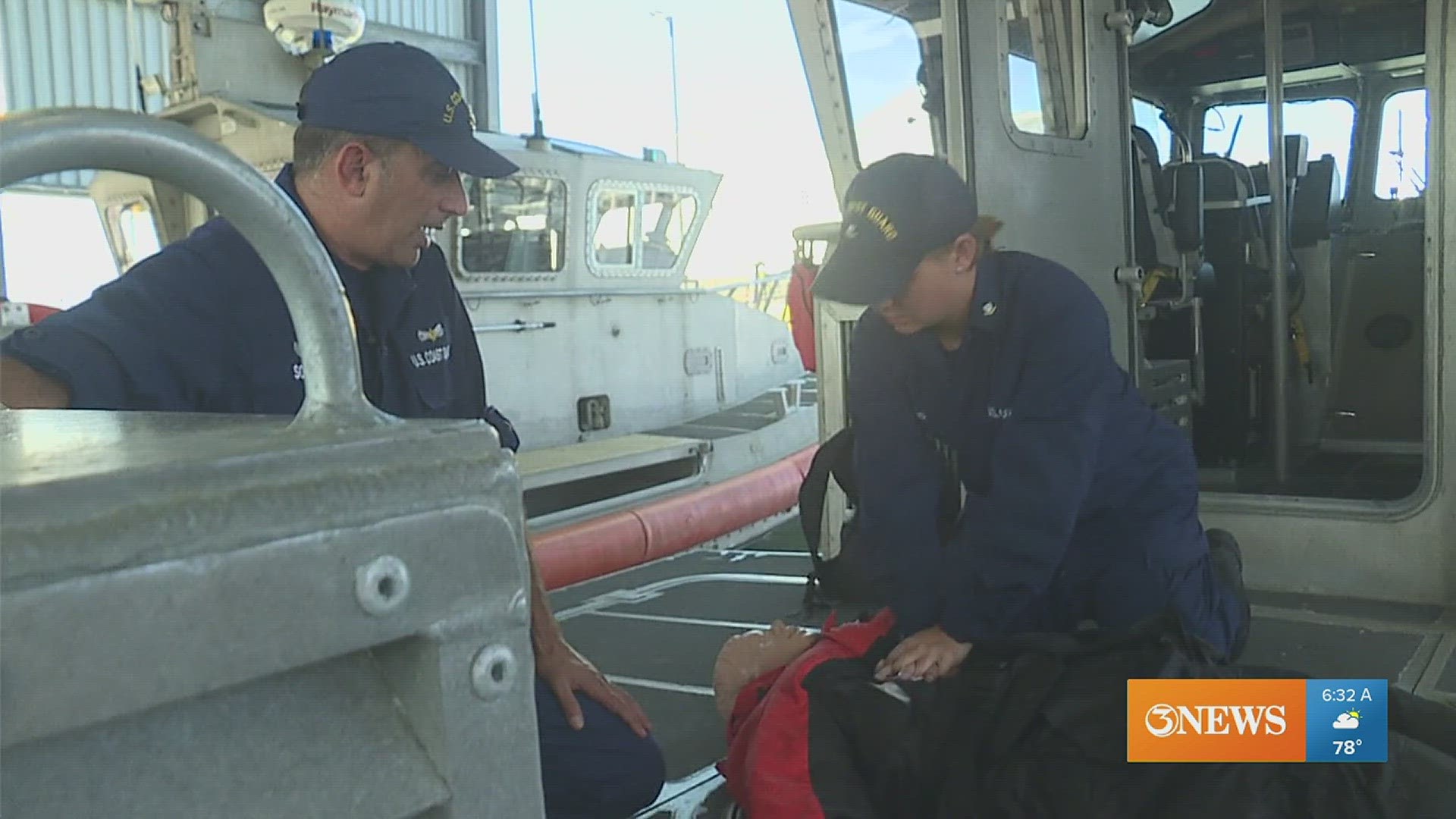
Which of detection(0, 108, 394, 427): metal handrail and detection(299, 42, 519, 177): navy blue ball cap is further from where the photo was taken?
detection(299, 42, 519, 177): navy blue ball cap

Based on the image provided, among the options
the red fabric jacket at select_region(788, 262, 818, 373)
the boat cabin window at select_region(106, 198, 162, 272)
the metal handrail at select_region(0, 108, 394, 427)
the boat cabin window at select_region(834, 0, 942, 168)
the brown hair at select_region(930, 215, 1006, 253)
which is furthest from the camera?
the boat cabin window at select_region(106, 198, 162, 272)

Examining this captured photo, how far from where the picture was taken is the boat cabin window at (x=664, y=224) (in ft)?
23.8

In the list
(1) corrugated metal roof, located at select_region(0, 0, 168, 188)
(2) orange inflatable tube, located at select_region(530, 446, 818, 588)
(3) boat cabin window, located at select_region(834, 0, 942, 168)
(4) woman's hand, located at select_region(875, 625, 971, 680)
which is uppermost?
(1) corrugated metal roof, located at select_region(0, 0, 168, 188)

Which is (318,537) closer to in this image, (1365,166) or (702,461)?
(1365,166)

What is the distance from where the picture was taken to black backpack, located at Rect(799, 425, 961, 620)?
2.45m

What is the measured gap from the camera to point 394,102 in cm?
180

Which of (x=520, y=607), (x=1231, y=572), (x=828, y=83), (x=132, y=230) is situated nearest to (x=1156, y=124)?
(x=828, y=83)

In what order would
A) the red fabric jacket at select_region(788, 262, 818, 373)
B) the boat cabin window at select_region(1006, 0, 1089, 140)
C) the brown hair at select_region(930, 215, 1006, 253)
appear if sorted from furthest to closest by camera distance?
the red fabric jacket at select_region(788, 262, 818, 373) → the boat cabin window at select_region(1006, 0, 1089, 140) → the brown hair at select_region(930, 215, 1006, 253)

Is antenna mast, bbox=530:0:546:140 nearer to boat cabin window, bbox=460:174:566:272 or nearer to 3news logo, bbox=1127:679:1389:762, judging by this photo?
boat cabin window, bbox=460:174:566:272

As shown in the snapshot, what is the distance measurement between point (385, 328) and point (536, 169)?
4660mm

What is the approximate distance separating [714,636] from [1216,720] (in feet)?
5.45

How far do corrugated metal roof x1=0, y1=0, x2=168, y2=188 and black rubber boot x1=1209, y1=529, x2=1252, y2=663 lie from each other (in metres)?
10.0

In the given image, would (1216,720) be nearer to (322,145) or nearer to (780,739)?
(780,739)

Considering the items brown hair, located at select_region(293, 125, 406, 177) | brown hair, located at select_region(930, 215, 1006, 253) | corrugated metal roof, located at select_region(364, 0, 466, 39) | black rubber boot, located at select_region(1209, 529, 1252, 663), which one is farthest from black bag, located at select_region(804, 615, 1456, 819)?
corrugated metal roof, located at select_region(364, 0, 466, 39)
